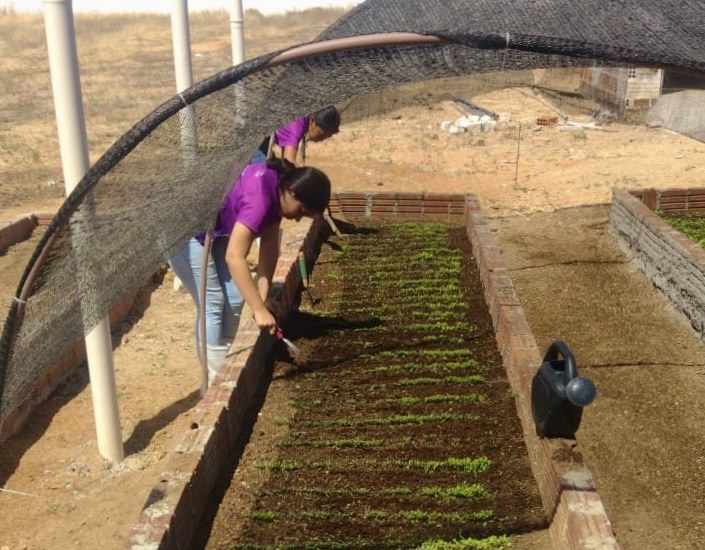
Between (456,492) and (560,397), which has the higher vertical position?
(560,397)

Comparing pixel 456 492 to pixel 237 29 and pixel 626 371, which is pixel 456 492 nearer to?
pixel 626 371

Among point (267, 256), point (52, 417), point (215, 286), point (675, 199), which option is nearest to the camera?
point (215, 286)

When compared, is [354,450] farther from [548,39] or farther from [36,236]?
[36,236]

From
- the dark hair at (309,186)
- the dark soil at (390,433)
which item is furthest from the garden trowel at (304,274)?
the dark hair at (309,186)

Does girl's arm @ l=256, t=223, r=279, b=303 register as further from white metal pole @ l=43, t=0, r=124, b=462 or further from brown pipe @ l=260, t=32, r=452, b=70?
brown pipe @ l=260, t=32, r=452, b=70

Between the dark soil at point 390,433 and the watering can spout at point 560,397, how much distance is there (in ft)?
1.01

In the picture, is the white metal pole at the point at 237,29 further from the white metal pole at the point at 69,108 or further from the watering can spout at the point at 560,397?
the watering can spout at the point at 560,397

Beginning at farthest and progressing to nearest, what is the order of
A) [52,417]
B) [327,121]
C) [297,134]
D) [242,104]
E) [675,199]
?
[675,199], [297,134], [52,417], [327,121], [242,104]

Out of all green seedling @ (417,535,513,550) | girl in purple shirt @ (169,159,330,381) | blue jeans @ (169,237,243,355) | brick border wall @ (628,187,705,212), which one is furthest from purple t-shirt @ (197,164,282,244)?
brick border wall @ (628,187,705,212)

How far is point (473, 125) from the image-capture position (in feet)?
44.0

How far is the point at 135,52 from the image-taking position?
29.9m

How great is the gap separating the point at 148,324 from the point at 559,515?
14.0 feet

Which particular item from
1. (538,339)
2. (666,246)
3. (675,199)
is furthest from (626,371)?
(675,199)

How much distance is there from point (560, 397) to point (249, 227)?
1474 mm
